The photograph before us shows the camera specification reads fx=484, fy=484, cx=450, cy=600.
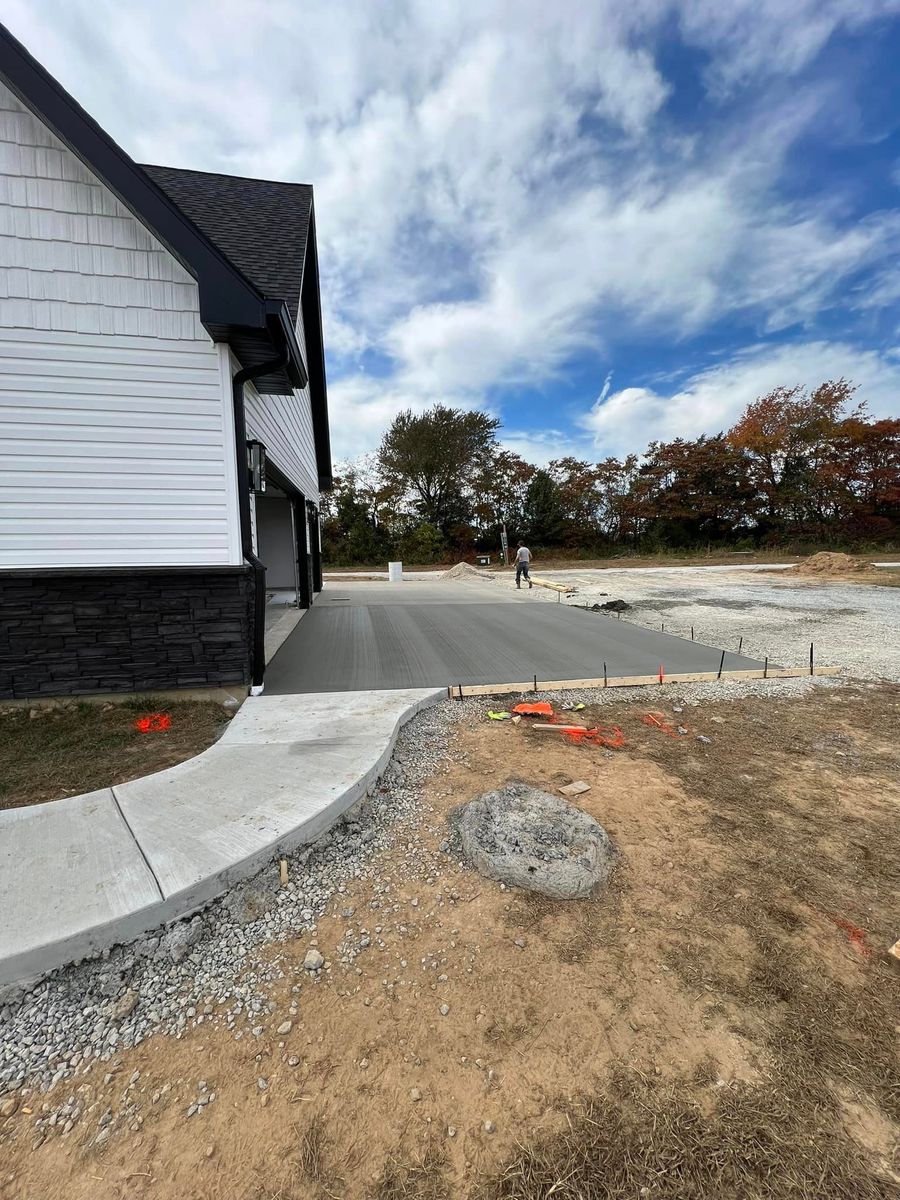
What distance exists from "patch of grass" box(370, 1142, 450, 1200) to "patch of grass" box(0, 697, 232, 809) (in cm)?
250

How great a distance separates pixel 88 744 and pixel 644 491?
32411mm

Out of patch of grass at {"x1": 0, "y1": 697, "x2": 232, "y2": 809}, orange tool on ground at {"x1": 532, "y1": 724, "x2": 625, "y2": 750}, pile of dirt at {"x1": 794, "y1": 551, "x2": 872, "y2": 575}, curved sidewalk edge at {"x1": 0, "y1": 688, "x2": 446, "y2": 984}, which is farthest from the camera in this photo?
pile of dirt at {"x1": 794, "y1": 551, "x2": 872, "y2": 575}

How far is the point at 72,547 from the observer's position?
4016mm

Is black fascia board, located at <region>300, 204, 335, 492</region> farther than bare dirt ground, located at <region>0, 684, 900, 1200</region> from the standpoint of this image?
Yes

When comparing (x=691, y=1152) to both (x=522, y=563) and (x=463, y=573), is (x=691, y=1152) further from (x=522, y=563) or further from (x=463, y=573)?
(x=463, y=573)

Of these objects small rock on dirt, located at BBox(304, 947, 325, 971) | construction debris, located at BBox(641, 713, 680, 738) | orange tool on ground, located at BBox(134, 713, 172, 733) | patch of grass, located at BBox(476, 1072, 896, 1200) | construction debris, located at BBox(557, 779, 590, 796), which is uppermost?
orange tool on ground, located at BBox(134, 713, 172, 733)

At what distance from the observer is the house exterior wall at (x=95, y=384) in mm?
3785

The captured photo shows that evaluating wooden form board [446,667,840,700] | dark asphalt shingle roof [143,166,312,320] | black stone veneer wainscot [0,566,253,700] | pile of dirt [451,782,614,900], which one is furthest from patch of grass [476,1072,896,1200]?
dark asphalt shingle roof [143,166,312,320]

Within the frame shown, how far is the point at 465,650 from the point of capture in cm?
602

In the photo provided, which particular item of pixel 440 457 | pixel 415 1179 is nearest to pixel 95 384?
pixel 415 1179

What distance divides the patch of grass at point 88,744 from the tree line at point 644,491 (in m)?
23.6

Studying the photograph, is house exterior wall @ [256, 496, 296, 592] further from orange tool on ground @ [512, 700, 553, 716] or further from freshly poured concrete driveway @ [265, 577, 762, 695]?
orange tool on ground @ [512, 700, 553, 716]

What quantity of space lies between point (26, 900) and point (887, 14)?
12.4 metres

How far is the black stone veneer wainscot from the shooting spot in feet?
13.2
